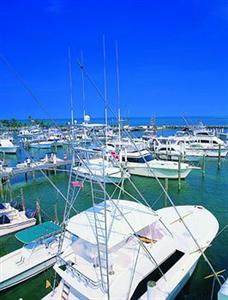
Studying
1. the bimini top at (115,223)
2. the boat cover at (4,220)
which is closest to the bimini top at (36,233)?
the boat cover at (4,220)

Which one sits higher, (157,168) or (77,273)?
(157,168)

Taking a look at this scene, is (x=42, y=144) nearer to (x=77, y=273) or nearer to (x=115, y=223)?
(x=115, y=223)

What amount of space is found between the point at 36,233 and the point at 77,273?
16.4ft

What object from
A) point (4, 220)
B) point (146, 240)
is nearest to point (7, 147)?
point (4, 220)

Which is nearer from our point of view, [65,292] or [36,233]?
[65,292]

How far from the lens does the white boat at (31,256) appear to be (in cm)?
1148

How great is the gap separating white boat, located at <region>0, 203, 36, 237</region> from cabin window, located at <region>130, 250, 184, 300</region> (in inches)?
383

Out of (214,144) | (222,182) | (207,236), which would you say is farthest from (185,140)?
(207,236)

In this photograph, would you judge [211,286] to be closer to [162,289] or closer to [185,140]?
[162,289]

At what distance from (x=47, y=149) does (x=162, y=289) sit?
2032 inches

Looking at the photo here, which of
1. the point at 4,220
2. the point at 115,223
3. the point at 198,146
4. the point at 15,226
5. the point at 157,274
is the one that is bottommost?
the point at 15,226

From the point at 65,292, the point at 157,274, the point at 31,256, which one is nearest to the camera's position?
the point at 65,292

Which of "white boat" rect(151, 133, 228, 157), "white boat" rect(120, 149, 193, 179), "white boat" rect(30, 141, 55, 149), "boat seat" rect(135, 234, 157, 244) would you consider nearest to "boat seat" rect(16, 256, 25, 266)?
"boat seat" rect(135, 234, 157, 244)

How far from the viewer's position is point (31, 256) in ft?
40.8
